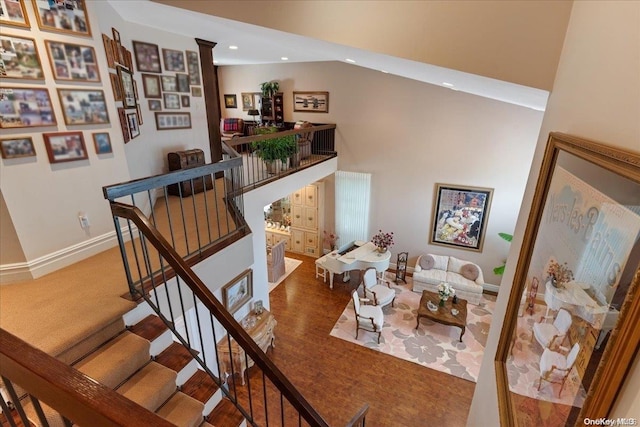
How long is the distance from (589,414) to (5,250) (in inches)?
152

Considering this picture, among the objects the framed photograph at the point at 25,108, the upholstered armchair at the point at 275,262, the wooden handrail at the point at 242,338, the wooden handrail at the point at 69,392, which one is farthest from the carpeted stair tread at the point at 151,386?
the upholstered armchair at the point at 275,262

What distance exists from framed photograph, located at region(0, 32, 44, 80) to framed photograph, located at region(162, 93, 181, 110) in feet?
7.18

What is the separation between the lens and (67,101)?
2.68 meters

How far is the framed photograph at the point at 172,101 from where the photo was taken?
4621mm

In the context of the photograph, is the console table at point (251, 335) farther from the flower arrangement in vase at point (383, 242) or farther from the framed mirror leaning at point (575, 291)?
the framed mirror leaning at point (575, 291)

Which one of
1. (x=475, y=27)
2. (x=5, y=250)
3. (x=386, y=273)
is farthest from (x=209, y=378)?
(x=386, y=273)

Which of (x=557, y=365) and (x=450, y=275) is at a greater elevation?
(x=557, y=365)

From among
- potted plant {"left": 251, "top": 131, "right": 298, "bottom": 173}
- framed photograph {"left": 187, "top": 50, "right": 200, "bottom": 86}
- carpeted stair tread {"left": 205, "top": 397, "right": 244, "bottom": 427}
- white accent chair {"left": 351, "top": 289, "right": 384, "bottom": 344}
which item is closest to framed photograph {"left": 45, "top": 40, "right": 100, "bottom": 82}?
framed photograph {"left": 187, "top": 50, "right": 200, "bottom": 86}

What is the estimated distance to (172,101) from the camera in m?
4.72

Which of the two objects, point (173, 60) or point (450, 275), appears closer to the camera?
point (173, 60)

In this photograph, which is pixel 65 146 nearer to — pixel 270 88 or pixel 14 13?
pixel 14 13

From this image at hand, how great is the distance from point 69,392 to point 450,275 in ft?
24.2

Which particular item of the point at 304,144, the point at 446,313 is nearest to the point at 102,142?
the point at 304,144

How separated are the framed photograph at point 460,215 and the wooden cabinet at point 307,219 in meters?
3.05
